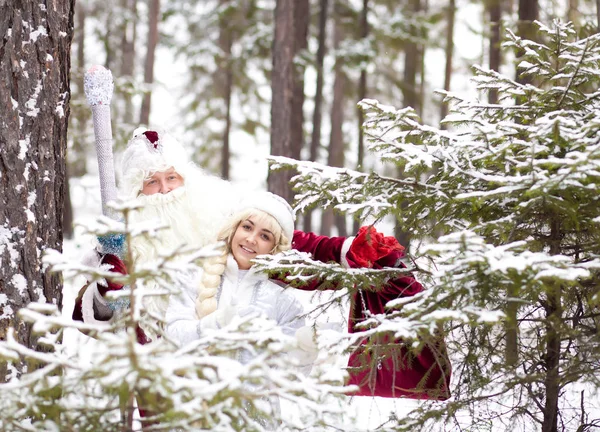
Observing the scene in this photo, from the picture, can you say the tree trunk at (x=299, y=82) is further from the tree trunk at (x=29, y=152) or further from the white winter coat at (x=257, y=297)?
the tree trunk at (x=29, y=152)

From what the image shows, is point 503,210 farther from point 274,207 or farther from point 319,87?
point 319,87

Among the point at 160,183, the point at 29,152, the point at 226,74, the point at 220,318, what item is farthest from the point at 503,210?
the point at 226,74

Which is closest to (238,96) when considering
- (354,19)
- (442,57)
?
(354,19)

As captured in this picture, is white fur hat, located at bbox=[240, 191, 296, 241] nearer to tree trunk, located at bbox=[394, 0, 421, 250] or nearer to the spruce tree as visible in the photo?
the spruce tree

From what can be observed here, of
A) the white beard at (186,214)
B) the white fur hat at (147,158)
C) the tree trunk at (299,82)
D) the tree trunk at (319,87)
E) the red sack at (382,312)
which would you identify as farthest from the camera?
the tree trunk at (319,87)

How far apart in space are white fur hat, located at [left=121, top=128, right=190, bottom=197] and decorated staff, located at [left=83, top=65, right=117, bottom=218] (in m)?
0.39

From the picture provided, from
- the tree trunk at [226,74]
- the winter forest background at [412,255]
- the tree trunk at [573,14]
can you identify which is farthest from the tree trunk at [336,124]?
the winter forest background at [412,255]

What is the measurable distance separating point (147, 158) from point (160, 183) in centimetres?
18

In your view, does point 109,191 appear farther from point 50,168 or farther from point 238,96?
point 238,96

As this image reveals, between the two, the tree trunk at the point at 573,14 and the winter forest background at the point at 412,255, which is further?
the tree trunk at the point at 573,14

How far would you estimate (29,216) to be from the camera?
3.36 metres

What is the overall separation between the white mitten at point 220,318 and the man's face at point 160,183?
1106 millimetres

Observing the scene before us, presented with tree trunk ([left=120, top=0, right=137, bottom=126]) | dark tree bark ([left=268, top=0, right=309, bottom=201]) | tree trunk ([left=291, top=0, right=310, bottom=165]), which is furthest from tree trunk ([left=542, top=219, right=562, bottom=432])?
tree trunk ([left=120, top=0, right=137, bottom=126])

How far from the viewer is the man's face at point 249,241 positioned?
3.72 m
